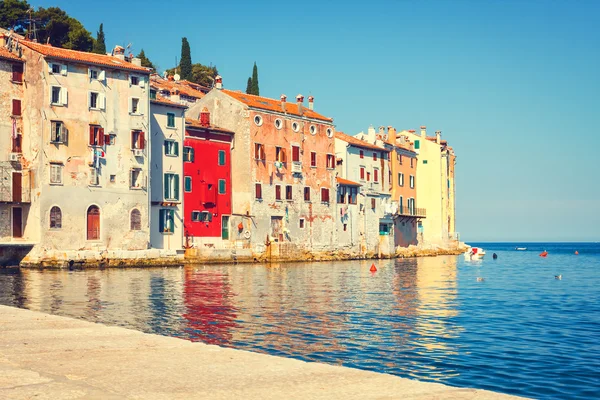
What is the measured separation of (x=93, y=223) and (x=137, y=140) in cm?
697

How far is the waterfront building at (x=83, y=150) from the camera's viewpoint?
154 feet

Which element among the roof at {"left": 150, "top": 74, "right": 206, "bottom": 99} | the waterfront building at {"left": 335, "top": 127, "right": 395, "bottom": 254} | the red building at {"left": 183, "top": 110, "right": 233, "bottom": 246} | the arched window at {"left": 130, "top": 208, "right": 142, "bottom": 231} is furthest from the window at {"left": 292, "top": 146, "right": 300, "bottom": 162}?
the arched window at {"left": 130, "top": 208, "right": 142, "bottom": 231}

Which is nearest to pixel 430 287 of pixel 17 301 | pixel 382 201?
pixel 17 301

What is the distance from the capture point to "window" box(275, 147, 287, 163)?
62.7 metres

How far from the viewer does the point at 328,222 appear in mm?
67188

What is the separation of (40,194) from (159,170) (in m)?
9.92

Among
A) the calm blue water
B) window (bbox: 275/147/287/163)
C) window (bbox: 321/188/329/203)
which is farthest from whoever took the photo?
window (bbox: 321/188/329/203)

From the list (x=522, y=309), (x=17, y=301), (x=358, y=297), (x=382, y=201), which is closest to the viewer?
(x=17, y=301)

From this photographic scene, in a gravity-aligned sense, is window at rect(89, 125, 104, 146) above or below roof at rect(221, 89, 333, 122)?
below

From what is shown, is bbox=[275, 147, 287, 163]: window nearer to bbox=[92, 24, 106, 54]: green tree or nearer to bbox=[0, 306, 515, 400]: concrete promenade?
bbox=[92, 24, 106, 54]: green tree

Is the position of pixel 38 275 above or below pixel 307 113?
below

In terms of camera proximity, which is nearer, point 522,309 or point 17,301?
point 17,301

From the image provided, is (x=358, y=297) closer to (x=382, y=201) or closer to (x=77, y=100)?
(x=77, y=100)

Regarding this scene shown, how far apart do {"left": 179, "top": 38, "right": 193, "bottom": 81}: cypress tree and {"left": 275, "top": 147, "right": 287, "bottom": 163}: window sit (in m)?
34.3
